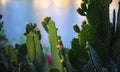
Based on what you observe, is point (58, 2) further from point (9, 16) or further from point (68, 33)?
point (68, 33)

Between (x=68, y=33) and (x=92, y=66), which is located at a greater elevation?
(x=68, y=33)

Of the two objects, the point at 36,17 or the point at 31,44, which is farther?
the point at 36,17

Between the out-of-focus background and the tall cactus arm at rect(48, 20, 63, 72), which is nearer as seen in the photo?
the tall cactus arm at rect(48, 20, 63, 72)

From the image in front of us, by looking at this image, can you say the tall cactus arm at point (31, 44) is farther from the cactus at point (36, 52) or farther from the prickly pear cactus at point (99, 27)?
the prickly pear cactus at point (99, 27)

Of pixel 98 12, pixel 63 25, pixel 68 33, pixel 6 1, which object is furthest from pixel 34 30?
pixel 6 1

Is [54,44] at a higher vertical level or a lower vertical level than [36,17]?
Result: lower

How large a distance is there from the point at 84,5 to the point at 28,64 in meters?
0.21

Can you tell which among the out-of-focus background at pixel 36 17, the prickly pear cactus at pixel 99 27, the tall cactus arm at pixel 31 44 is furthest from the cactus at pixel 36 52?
the out-of-focus background at pixel 36 17

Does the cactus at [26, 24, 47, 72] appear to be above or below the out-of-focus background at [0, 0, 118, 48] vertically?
below

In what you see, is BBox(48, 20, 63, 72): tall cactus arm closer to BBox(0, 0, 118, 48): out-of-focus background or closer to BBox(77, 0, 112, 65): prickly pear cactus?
BBox(77, 0, 112, 65): prickly pear cactus

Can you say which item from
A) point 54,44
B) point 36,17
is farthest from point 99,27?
point 36,17

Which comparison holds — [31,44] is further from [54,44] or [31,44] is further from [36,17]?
A: [36,17]

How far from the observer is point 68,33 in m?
7.09

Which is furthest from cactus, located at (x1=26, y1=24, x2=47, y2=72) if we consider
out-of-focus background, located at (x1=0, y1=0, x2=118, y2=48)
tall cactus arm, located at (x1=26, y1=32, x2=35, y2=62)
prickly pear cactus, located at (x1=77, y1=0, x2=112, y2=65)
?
out-of-focus background, located at (x1=0, y1=0, x2=118, y2=48)
